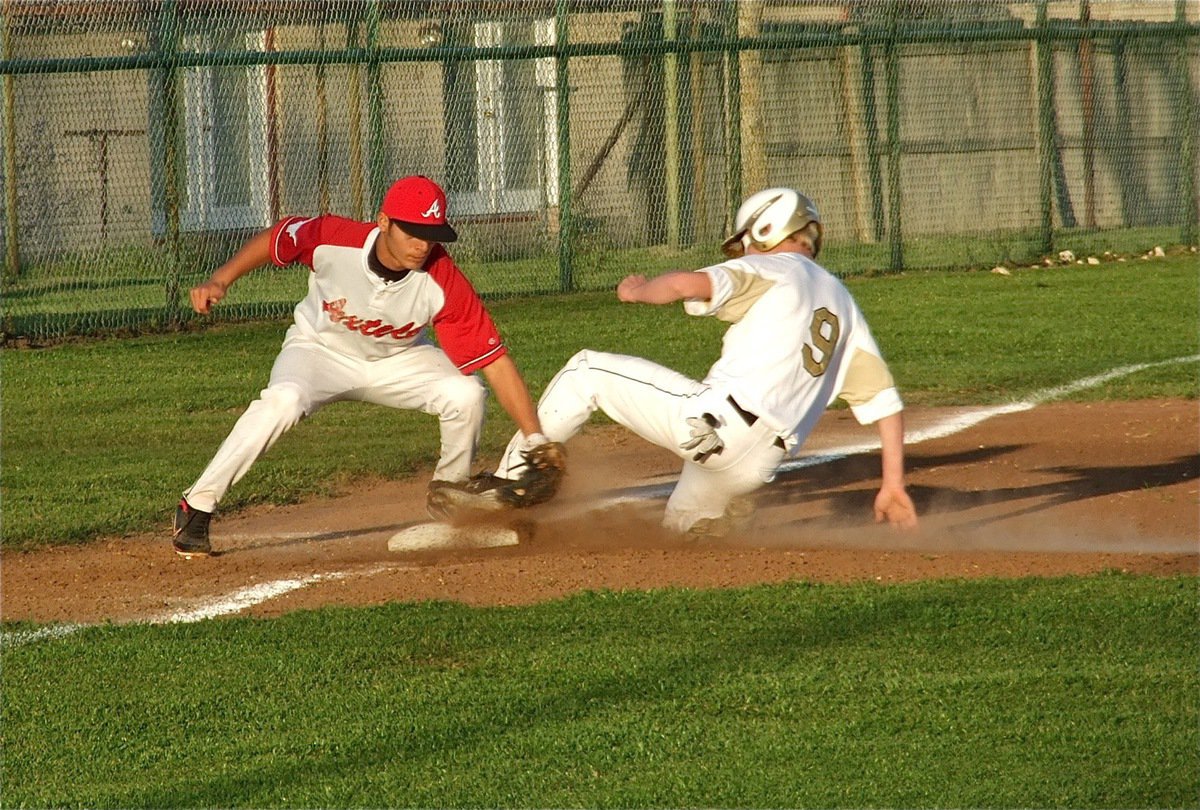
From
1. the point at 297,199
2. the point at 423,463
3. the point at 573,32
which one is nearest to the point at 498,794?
the point at 423,463

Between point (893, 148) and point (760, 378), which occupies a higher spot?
point (893, 148)

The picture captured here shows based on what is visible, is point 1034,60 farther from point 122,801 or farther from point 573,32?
point 122,801

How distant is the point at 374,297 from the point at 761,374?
1868 mm

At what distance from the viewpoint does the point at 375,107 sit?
47.7 feet

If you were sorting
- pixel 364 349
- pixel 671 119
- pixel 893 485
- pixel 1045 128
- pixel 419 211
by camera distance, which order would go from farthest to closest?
pixel 1045 128, pixel 671 119, pixel 364 349, pixel 419 211, pixel 893 485

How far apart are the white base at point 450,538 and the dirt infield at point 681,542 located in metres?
0.09

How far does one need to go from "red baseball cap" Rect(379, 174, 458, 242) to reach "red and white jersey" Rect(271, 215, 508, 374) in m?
0.30

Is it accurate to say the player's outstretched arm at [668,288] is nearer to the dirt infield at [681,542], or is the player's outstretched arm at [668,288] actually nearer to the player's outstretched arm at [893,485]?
the player's outstretched arm at [893,485]

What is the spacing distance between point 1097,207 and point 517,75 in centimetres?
850

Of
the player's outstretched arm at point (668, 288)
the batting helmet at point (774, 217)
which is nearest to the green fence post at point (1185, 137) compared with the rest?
the batting helmet at point (774, 217)

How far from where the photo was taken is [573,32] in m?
17.0

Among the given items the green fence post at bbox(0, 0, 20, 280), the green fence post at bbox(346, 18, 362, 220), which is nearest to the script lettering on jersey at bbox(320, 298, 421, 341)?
the green fence post at bbox(0, 0, 20, 280)

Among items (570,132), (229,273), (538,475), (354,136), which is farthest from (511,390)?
(570,132)

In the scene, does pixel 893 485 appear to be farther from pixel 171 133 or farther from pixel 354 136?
pixel 354 136
